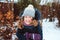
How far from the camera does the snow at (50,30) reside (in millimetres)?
1910

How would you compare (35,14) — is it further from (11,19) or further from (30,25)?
(11,19)

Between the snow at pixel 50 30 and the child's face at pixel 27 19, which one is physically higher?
the child's face at pixel 27 19

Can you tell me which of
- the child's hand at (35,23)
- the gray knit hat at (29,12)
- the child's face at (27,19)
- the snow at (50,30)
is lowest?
the snow at (50,30)

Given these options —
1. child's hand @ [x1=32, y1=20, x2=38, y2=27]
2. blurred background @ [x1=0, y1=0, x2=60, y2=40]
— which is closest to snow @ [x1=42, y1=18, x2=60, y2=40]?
blurred background @ [x1=0, y1=0, x2=60, y2=40]

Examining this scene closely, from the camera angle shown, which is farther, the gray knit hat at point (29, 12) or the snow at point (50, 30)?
the snow at point (50, 30)

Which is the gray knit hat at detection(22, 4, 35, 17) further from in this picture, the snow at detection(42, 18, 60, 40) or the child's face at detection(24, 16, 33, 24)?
the snow at detection(42, 18, 60, 40)

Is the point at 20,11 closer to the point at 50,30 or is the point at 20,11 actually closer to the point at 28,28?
the point at 28,28

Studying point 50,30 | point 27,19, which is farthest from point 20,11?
point 50,30

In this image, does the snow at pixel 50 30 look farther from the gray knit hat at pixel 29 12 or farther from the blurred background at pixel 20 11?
the gray knit hat at pixel 29 12

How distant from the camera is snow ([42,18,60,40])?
1910 mm

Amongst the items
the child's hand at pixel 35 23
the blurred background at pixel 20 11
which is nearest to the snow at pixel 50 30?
the blurred background at pixel 20 11

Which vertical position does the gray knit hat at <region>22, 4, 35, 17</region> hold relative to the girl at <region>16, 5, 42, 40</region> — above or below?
above

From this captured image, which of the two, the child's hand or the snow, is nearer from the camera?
the child's hand

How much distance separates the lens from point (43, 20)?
1893 millimetres
